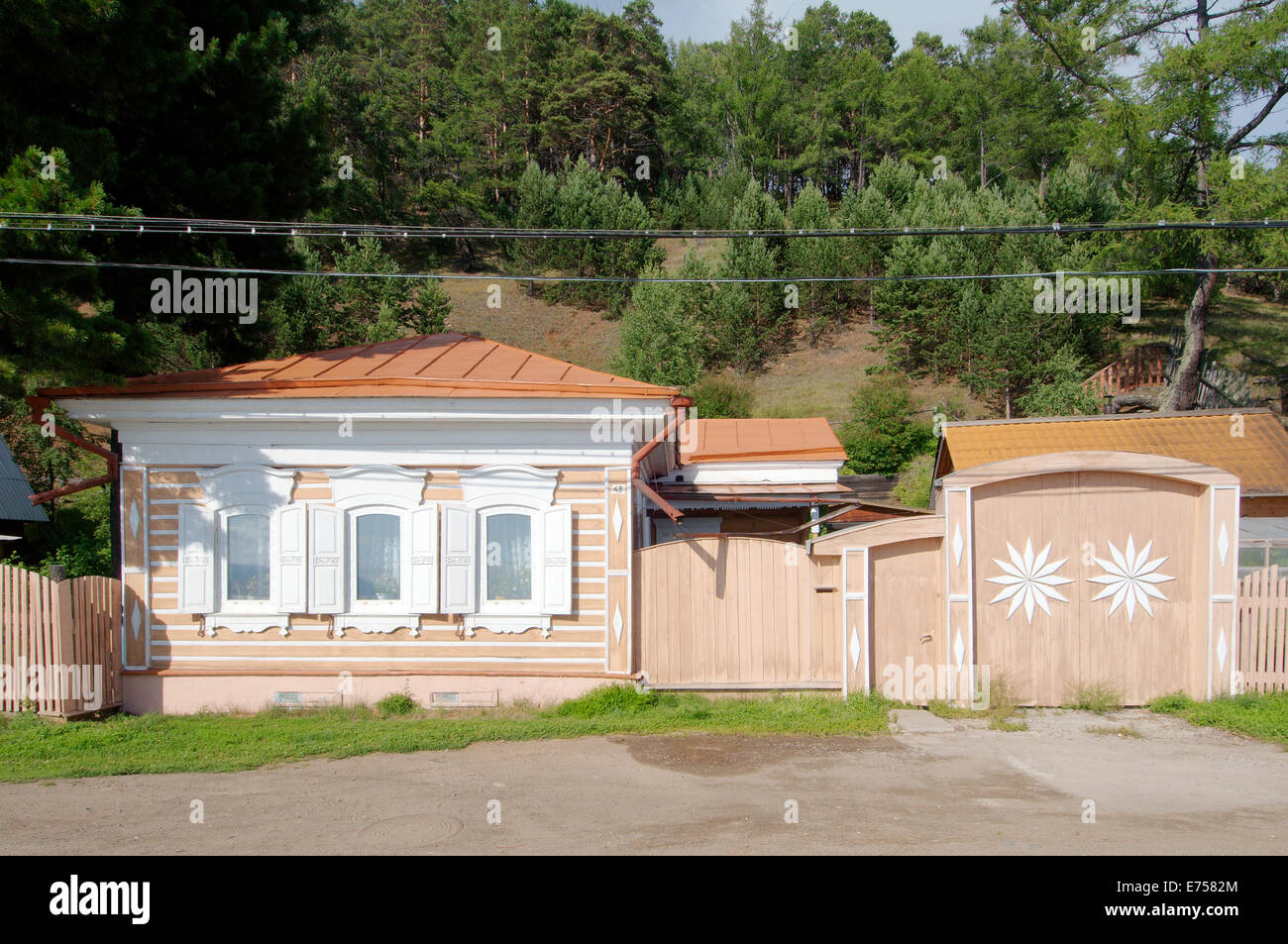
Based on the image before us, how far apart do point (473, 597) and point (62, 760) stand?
4.19m

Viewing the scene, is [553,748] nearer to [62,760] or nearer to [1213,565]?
[62,760]

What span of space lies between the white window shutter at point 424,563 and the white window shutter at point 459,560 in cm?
14

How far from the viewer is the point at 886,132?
54.8 meters

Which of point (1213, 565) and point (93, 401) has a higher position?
point (93, 401)

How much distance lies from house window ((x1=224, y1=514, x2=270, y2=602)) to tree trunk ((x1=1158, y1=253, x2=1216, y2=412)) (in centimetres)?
2903

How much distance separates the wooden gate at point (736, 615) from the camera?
10.1m

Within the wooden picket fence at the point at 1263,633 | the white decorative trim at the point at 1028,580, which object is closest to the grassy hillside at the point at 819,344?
the white decorative trim at the point at 1028,580

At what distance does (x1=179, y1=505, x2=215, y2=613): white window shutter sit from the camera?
403 inches

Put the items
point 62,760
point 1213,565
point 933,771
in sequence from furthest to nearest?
point 1213,565, point 62,760, point 933,771

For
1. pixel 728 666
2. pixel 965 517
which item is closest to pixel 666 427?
pixel 728 666

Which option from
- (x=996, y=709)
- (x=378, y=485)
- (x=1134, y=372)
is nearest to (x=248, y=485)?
(x=378, y=485)

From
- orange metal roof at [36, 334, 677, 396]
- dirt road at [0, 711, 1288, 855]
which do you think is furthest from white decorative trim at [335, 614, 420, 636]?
orange metal roof at [36, 334, 677, 396]

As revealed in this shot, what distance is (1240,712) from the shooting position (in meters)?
9.27

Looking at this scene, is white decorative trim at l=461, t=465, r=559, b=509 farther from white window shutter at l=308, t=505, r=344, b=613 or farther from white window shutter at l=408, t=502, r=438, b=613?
white window shutter at l=308, t=505, r=344, b=613
